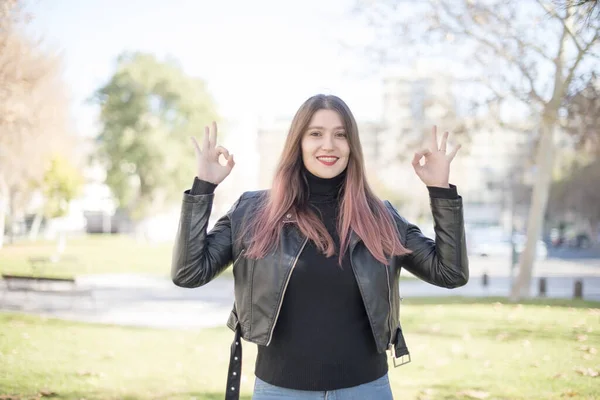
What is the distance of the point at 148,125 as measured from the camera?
145 ft

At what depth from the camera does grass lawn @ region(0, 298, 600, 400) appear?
6.16 meters

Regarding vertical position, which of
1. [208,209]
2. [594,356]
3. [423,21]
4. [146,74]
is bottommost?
[594,356]

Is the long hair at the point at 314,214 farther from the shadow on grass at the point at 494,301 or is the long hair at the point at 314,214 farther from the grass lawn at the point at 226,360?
the shadow on grass at the point at 494,301

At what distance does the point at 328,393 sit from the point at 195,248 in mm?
779

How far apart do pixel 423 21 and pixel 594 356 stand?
367 inches

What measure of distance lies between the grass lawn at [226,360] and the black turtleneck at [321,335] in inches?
155

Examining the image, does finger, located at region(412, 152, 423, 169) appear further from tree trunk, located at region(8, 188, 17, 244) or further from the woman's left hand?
tree trunk, located at region(8, 188, 17, 244)

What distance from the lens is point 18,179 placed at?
2700 cm

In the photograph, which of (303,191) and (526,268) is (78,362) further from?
(526,268)

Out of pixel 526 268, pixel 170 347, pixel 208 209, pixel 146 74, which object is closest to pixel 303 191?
pixel 208 209

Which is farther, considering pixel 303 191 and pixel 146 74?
pixel 146 74

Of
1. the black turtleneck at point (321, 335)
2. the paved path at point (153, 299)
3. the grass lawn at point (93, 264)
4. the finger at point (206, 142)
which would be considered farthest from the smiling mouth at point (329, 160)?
the grass lawn at point (93, 264)

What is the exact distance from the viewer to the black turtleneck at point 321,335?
241 centimetres

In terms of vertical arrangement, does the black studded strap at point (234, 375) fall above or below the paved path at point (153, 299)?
above
